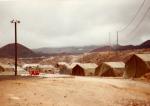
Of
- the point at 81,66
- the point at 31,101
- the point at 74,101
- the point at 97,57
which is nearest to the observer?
the point at 31,101

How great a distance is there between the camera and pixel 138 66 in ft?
159

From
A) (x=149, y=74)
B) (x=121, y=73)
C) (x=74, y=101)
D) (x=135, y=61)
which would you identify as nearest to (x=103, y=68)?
(x=121, y=73)

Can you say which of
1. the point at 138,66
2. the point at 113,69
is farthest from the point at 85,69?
the point at 138,66

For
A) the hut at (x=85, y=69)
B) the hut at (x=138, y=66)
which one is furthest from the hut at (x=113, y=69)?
the hut at (x=85, y=69)

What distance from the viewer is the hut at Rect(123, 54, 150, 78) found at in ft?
154

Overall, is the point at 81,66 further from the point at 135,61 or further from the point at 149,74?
the point at 149,74

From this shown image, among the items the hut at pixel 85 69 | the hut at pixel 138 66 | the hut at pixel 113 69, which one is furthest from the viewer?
the hut at pixel 85 69

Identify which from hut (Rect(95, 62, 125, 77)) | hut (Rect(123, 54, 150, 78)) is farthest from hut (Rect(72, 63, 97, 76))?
hut (Rect(123, 54, 150, 78))

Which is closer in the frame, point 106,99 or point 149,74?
point 106,99

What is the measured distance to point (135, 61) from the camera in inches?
1943

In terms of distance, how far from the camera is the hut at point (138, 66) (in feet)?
154

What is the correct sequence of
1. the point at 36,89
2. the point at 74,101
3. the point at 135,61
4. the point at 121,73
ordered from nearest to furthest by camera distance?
the point at 74,101 → the point at 36,89 → the point at 135,61 → the point at 121,73

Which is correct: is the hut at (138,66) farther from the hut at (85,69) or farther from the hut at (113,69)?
the hut at (85,69)

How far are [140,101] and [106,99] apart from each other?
2.85 m
